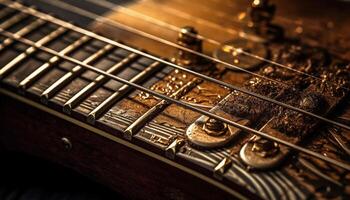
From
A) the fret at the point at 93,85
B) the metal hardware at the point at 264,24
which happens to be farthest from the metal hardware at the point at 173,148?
the metal hardware at the point at 264,24

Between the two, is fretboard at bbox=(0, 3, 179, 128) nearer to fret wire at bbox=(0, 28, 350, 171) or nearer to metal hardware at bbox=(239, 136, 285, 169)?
fret wire at bbox=(0, 28, 350, 171)

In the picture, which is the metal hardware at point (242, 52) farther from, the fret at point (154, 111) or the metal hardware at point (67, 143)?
the metal hardware at point (67, 143)

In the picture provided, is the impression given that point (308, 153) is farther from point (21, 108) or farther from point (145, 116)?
point (21, 108)

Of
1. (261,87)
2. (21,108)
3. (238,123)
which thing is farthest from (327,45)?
(21,108)

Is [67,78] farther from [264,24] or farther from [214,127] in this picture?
[264,24]

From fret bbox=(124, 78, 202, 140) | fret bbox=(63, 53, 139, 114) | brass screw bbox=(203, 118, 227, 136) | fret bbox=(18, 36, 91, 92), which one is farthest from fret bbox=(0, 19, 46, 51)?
brass screw bbox=(203, 118, 227, 136)

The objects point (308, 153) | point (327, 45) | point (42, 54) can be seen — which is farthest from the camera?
point (327, 45)
